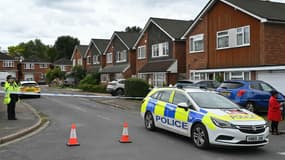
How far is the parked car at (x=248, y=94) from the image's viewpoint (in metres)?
16.6

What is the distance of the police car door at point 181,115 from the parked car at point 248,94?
634 cm

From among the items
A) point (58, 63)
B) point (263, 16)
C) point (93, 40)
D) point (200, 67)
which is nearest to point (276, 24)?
point (263, 16)

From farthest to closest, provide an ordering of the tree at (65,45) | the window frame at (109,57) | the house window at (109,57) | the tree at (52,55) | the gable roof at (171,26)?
the tree at (52,55)
the tree at (65,45)
the house window at (109,57)
the window frame at (109,57)
the gable roof at (171,26)

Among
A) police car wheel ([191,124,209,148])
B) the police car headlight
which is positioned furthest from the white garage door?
the police car headlight

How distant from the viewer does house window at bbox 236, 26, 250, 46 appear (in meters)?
25.2

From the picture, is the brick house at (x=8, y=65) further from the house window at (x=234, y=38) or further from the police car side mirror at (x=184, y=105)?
the police car side mirror at (x=184, y=105)

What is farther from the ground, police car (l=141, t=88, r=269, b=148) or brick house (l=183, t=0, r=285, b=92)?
brick house (l=183, t=0, r=285, b=92)

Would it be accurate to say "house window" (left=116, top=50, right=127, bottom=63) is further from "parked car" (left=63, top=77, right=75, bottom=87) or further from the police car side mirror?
the police car side mirror

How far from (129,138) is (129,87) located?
16.5m

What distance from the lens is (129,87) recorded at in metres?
27.4

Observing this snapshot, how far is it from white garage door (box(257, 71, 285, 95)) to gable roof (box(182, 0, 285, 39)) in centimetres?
362

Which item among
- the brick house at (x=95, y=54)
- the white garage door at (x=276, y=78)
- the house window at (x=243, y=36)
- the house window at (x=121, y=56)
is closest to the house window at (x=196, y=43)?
the house window at (x=243, y=36)

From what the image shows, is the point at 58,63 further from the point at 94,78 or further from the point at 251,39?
the point at 251,39

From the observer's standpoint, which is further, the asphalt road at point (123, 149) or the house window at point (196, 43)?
the house window at point (196, 43)
